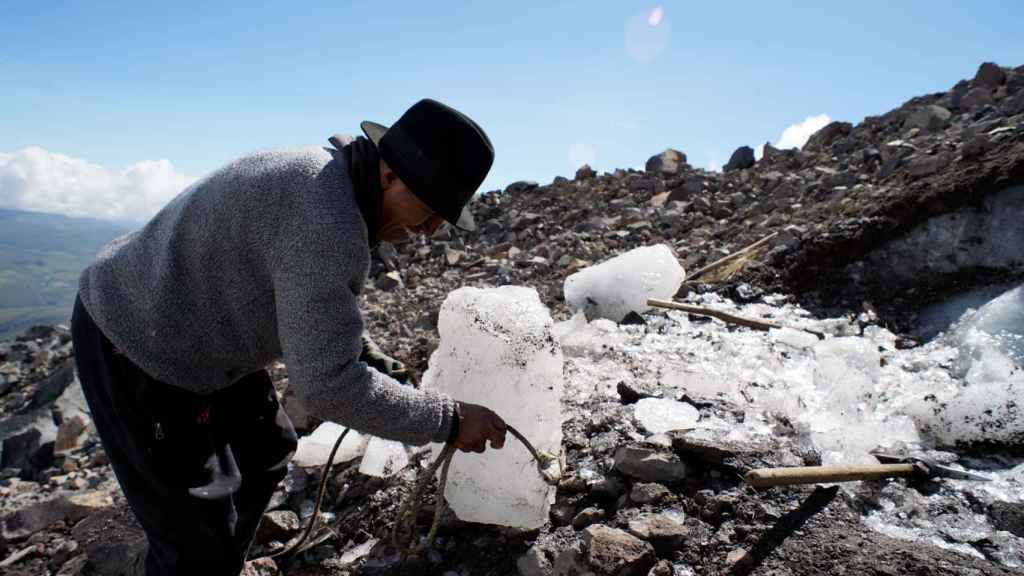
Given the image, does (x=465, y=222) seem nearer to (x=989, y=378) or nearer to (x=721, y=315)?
(x=989, y=378)

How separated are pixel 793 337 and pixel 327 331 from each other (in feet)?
9.74

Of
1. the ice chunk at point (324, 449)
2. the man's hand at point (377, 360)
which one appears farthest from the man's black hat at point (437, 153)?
the ice chunk at point (324, 449)

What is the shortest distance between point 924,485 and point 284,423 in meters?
2.24

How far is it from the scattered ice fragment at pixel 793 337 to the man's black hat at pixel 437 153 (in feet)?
8.62

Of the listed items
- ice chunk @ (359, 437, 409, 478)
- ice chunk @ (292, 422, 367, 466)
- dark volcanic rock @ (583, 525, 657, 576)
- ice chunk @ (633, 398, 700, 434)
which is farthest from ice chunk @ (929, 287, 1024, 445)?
ice chunk @ (292, 422, 367, 466)

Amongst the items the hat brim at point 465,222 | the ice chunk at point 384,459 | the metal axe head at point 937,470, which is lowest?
the ice chunk at point 384,459

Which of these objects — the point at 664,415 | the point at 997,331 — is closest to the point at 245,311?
the point at 664,415

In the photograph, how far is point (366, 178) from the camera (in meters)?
1.47

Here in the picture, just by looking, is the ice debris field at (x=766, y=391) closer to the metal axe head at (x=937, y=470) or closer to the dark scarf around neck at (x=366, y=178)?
the metal axe head at (x=937, y=470)

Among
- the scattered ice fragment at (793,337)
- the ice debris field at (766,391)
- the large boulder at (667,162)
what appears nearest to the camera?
the ice debris field at (766,391)

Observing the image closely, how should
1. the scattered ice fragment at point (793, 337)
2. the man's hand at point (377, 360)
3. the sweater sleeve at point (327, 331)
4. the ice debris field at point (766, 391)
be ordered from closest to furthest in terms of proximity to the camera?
the sweater sleeve at point (327, 331) → the ice debris field at point (766, 391) → the man's hand at point (377, 360) → the scattered ice fragment at point (793, 337)

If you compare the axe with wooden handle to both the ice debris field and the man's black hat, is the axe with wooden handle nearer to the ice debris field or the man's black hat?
the ice debris field

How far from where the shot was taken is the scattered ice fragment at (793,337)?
3427mm

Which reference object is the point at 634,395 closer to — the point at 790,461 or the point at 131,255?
the point at 790,461
